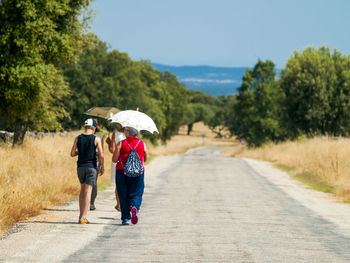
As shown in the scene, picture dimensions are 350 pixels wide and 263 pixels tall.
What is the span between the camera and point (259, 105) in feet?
218

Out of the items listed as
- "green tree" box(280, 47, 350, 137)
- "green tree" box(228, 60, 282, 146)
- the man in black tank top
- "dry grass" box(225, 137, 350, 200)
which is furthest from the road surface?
"green tree" box(228, 60, 282, 146)

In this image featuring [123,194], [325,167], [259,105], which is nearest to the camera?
[123,194]

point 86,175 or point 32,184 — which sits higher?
point 86,175

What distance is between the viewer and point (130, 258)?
7.15 meters

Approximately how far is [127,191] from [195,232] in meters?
1.63

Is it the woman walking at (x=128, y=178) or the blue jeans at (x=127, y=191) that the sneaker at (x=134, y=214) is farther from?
the blue jeans at (x=127, y=191)

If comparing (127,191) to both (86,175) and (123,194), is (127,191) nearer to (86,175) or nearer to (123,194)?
(123,194)

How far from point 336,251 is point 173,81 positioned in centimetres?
8222

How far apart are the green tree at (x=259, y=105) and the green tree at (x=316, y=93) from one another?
1975 centimetres

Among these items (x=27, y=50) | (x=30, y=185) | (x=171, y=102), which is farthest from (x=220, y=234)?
(x=171, y=102)

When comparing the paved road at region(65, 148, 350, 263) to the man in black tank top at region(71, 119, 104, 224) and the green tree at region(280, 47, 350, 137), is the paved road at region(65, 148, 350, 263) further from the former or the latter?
the green tree at region(280, 47, 350, 137)

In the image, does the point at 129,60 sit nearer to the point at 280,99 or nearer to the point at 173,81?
the point at 280,99

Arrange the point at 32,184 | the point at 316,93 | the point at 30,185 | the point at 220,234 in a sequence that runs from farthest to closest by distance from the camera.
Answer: the point at 316,93, the point at 32,184, the point at 30,185, the point at 220,234

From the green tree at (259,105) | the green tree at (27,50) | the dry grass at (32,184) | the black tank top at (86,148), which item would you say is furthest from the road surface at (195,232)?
the green tree at (259,105)
